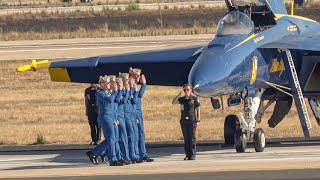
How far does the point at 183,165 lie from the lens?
2216 centimetres

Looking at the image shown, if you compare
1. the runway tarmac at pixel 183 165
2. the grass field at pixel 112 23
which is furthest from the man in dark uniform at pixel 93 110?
Answer: the grass field at pixel 112 23

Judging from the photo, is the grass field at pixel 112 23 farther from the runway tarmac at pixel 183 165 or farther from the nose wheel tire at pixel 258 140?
the nose wheel tire at pixel 258 140

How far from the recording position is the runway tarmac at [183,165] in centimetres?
1995

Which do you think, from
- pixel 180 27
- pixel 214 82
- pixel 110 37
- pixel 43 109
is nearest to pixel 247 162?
pixel 214 82

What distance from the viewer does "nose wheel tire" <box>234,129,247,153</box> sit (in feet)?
80.7

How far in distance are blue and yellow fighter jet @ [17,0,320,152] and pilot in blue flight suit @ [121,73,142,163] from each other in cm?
130

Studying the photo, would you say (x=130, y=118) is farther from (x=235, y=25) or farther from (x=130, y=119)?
(x=235, y=25)

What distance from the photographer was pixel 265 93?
26.2 m

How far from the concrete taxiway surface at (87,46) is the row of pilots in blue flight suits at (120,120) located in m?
30.8

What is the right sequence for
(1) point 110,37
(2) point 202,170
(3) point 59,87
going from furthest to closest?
(1) point 110,37
(3) point 59,87
(2) point 202,170

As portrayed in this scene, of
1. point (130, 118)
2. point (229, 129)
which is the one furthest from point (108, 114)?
point (229, 129)

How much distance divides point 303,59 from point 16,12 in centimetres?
7197

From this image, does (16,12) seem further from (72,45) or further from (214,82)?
(214,82)

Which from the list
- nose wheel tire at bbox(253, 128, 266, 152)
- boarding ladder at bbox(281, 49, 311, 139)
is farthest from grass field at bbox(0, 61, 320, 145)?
nose wheel tire at bbox(253, 128, 266, 152)
